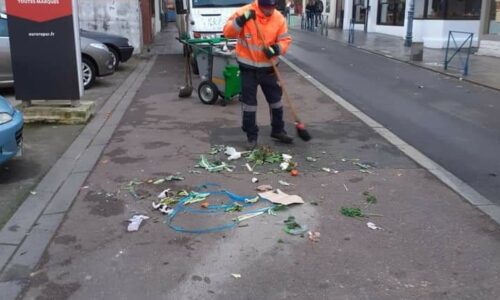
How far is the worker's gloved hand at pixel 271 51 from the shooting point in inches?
257

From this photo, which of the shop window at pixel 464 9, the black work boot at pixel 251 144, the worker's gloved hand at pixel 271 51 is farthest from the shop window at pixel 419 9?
the black work boot at pixel 251 144

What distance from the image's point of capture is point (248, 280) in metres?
3.78

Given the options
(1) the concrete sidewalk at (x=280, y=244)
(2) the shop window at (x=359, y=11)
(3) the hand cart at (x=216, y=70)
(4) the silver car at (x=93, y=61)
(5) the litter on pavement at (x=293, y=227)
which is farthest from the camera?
(2) the shop window at (x=359, y=11)

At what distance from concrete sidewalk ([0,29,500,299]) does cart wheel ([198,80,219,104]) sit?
2969mm

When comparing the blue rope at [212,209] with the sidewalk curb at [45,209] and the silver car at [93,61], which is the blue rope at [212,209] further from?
the silver car at [93,61]

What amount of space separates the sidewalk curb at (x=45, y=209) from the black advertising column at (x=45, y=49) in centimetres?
76

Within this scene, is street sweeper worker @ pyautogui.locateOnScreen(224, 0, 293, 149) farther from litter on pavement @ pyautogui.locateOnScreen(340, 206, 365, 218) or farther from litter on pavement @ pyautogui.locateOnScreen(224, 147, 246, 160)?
litter on pavement @ pyautogui.locateOnScreen(340, 206, 365, 218)

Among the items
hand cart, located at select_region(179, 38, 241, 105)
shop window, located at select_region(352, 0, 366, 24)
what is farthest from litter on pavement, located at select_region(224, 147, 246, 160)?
shop window, located at select_region(352, 0, 366, 24)

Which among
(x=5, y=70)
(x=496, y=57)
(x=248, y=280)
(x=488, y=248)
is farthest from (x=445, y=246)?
(x=496, y=57)

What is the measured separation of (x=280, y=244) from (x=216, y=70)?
18.7 ft

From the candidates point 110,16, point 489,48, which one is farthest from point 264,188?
point 489,48

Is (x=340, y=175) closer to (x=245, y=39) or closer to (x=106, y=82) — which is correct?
(x=245, y=39)

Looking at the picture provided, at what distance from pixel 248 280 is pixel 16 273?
1.58m

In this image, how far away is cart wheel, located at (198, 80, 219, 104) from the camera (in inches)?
381
